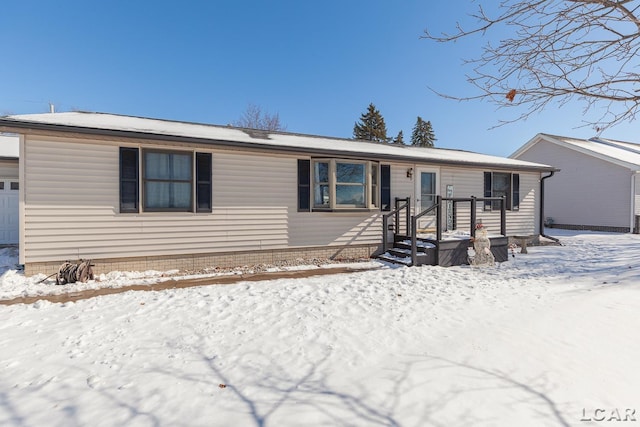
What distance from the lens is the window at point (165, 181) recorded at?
6.17 meters

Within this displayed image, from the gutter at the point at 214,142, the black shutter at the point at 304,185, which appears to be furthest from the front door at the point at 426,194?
the black shutter at the point at 304,185

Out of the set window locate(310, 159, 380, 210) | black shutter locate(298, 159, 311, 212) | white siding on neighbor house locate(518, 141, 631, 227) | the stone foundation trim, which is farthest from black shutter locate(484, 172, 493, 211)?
white siding on neighbor house locate(518, 141, 631, 227)

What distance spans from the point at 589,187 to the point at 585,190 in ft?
0.69

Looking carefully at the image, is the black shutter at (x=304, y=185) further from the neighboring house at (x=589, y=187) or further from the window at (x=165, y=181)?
the neighboring house at (x=589, y=187)

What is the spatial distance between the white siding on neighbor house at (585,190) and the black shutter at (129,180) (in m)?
19.4

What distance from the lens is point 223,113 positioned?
100 ft

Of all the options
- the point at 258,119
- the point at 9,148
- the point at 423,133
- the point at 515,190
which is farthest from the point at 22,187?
the point at 423,133

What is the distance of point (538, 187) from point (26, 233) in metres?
14.7

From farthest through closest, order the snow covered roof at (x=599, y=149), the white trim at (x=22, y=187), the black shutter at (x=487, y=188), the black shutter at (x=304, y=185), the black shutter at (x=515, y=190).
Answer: the snow covered roof at (x=599, y=149) < the black shutter at (x=515, y=190) < the black shutter at (x=487, y=188) < the black shutter at (x=304, y=185) < the white trim at (x=22, y=187)

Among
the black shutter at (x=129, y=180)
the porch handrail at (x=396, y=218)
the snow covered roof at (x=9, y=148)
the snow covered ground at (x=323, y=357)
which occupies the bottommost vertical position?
the snow covered ground at (x=323, y=357)

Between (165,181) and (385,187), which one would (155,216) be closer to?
(165,181)

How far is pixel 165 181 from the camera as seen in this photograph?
648cm

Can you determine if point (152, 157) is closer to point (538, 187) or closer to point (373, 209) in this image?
point (373, 209)

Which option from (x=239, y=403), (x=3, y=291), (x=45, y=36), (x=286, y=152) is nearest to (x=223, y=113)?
(x=45, y=36)
